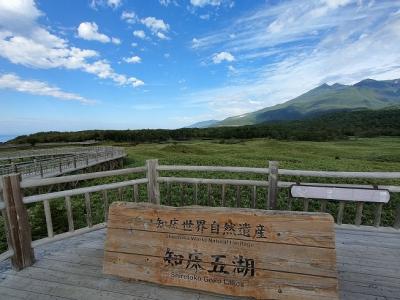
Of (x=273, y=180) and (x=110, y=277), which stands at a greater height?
(x=273, y=180)

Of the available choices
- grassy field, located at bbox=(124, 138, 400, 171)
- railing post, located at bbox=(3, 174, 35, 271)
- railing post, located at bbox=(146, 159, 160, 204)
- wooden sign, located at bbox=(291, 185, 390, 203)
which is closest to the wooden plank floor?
railing post, located at bbox=(3, 174, 35, 271)

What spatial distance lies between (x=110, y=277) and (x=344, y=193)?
3813 millimetres

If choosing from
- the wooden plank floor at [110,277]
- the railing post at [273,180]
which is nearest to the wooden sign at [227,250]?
the wooden plank floor at [110,277]

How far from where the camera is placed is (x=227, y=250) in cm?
338

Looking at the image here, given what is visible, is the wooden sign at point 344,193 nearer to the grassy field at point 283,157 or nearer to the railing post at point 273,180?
the railing post at point 273,180

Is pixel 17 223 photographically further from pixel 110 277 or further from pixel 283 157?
pixel 283 157

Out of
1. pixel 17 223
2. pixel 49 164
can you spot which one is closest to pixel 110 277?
pixel 17 223

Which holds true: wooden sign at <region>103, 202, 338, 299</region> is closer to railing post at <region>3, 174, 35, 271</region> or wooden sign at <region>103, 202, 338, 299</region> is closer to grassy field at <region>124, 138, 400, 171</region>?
railing post at <region>3, 174, 35, 271</region>

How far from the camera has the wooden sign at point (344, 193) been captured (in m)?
4.44

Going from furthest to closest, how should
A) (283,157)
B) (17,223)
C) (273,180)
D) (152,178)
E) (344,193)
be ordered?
(283,157), (152,178), (273,180), (344,193), (17,223)

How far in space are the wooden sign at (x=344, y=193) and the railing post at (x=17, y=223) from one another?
4.33 metres

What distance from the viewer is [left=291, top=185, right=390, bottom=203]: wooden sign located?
444 cm

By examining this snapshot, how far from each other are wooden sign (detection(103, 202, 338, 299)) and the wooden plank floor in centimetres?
21

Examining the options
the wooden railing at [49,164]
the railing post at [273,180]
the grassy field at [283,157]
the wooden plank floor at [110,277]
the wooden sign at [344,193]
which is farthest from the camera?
the grassy field at [283,157]
